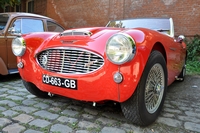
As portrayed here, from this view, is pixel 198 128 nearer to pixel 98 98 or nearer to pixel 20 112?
pixel 98 98

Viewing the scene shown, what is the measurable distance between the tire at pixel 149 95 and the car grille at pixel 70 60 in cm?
46

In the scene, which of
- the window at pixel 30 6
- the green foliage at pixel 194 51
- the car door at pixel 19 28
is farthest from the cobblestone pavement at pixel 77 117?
the window at pixel 30 6

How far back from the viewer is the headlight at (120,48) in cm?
167

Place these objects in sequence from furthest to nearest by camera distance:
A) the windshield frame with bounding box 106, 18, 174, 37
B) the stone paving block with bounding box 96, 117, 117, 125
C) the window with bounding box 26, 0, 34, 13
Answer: the window with bounding box 26, 0, 34, 13, the windshield frame with bounding box 106, 18, 174, 37, the stone paving block with bounding box 96, 117, 117, 125

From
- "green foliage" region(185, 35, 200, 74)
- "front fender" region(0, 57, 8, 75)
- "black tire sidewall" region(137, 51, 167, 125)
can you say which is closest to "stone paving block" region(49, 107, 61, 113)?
"black tire sidewall" region(137, 51, 167, 125)

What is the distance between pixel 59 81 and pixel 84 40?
52 centimetres

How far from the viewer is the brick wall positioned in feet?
23.3

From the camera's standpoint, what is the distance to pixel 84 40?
200cm

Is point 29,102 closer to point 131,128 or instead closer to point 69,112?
point 69,112

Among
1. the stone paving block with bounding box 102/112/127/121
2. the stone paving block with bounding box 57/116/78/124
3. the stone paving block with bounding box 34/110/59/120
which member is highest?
the stone paving block with bounding box 34/110/59/120

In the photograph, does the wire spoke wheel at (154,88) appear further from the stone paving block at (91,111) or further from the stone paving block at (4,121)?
the stone paving block at (4,121)

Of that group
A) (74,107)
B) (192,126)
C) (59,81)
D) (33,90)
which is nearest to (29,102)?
(33,90)

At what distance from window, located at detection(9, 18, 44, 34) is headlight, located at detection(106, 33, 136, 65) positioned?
3.07m

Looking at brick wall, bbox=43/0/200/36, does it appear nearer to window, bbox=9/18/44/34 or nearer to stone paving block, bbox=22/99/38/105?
window, bbox=9/18/44/34
